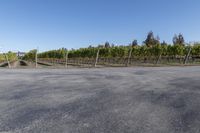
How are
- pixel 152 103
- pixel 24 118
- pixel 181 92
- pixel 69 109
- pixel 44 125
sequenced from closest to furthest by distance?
pixel 44 125 < pixel 24 118 < pixel 69 109 < pixel 152 103 < pixel 181 92

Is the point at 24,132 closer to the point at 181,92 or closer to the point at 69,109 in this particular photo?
the point at 69,109

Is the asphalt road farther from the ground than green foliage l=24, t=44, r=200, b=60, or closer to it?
closer to it

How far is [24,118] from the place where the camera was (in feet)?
12.7

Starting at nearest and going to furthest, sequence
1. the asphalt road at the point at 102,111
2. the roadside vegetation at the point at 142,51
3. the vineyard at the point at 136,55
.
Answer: the asphalt road at the point at 102,111 → the vineyard at the point at 136,55 → the roadside vegetation at the point at 142,51

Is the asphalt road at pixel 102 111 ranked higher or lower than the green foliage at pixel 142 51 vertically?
lower

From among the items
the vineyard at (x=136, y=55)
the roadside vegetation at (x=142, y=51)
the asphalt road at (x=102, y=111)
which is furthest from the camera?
the roadside vegetation at (x=142, y=51)

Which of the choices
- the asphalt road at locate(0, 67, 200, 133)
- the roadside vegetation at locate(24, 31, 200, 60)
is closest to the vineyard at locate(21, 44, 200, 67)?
the roadside vegetation at locate(24, 31, 200, 60)

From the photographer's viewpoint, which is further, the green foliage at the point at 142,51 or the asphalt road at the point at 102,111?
the green foliage at the point at 142,51

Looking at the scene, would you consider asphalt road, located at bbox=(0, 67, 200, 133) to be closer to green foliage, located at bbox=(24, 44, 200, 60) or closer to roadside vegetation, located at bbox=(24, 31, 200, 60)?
roadside vegetation, located at bbox=(24, 31, 200, 60)

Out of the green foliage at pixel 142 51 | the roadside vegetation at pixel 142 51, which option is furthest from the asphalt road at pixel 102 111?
the green foliage at pixel 142 51

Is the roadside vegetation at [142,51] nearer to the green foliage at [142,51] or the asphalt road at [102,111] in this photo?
the green foliage at [142,51]

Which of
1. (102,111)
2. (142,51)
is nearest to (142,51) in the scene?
(142,51)

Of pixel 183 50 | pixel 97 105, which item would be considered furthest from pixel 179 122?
pixel 183 50

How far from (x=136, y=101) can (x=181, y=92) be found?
1340 mm
